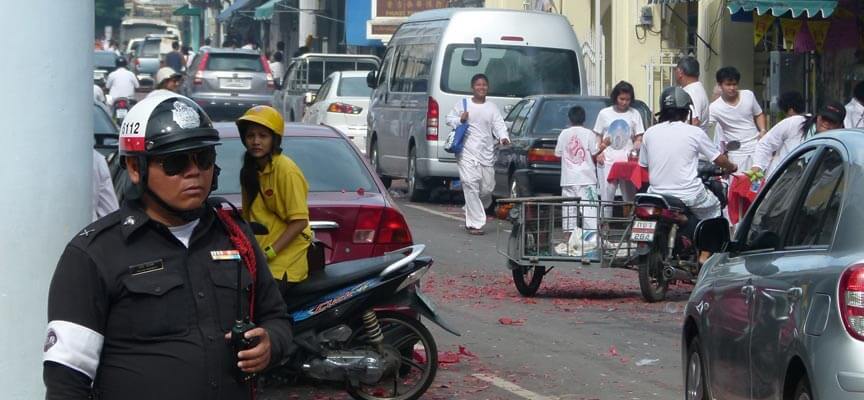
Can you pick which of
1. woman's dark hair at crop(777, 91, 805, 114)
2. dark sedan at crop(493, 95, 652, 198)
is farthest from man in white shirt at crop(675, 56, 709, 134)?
woman's dark hair at crop(777, 91, 805, 114)

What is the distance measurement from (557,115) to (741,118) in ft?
10.7

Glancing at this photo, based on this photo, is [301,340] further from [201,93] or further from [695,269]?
[201,93]

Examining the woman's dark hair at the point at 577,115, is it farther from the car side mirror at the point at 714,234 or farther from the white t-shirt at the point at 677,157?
the car side mirror at the point at 714,234

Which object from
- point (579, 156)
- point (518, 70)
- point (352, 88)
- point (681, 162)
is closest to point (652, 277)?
point (681, 162)

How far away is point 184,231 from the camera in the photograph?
3725 millimetres

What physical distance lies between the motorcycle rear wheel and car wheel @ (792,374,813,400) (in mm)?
3064

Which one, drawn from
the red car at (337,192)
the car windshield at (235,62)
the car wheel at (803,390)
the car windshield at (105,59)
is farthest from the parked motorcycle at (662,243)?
the car windshield at (105,59)

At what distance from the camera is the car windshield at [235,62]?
113 feet

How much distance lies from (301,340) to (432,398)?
119cm

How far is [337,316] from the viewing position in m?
7.62

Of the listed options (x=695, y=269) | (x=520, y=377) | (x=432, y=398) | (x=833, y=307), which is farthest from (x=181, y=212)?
(x=695, y=269)

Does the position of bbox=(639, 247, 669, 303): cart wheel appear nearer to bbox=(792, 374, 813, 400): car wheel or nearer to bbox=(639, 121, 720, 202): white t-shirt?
bbox=(639, 121, 720, 202): white t-shirt

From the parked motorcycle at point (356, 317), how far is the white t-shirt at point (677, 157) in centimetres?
465

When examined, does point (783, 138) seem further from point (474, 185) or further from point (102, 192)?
point (102, 192)
